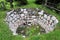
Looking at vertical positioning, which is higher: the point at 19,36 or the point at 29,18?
the point at 19,36

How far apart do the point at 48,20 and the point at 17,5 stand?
17.3 feet

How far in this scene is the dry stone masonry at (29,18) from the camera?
800 inches

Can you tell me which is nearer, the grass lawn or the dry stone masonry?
the grass lawn

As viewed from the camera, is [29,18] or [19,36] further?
[29,18]

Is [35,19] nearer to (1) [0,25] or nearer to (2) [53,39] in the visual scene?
(1) [0,25]

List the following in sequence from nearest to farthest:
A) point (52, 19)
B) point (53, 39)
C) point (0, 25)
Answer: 1. point (53, 39)
2. point (0, 25)
3. point (52, 19)

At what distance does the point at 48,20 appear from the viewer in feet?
68.4

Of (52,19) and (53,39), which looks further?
(52,19)

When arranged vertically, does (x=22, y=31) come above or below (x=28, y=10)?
below

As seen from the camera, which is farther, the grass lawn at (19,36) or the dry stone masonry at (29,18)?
the dry stone masonry at (29,18)

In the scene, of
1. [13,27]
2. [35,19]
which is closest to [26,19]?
[35,19]

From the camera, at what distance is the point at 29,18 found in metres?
21.6

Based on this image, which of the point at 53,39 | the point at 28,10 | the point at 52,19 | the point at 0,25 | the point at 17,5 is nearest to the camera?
the point at 53,39

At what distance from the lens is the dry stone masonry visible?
20328 mm
